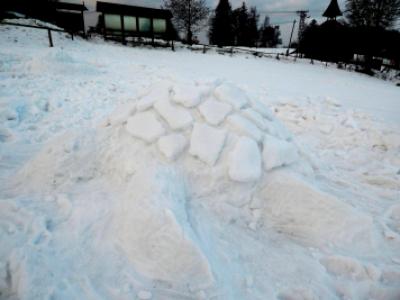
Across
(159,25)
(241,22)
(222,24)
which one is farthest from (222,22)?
(159,25)

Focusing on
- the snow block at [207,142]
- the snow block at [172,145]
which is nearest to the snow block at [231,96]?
the snow block at [207,142]

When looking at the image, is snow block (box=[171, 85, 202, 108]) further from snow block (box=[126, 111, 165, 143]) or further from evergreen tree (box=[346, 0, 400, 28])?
evergreen tree (box=[346, 0, 400, 28])

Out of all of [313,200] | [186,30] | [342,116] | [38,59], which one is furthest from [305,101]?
[186,30]

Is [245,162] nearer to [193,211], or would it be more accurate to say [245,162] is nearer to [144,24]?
[193,211]

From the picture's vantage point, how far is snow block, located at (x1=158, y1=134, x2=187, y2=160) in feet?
7.68

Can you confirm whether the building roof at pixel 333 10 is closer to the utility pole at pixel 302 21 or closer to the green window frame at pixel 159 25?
the utility pole at pixel 302 21

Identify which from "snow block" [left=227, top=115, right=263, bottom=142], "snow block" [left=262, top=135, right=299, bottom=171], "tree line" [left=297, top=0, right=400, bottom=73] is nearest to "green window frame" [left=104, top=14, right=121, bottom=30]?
"tree line" [left=297, top=0, right=400, bottom=73]

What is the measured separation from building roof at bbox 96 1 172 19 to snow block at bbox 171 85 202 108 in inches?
852

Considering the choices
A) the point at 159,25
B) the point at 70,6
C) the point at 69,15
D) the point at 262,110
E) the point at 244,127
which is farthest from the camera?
the point at 69,15

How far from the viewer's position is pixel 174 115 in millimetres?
2594

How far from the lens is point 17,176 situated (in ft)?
8.53

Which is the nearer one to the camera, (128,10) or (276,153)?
(276,153)

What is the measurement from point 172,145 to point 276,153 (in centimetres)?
103

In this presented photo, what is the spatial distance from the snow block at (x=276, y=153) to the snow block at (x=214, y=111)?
1.70 ft
